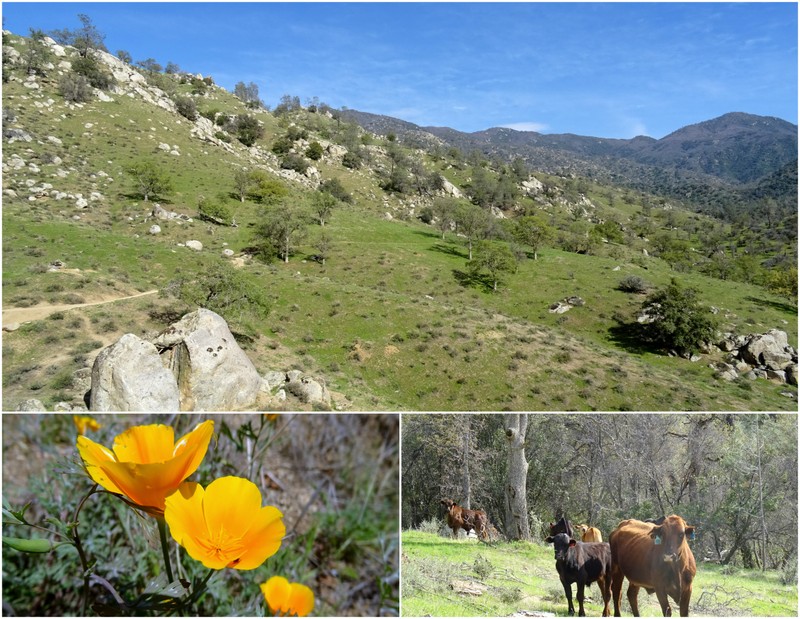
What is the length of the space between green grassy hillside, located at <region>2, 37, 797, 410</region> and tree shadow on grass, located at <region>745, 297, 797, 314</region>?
18 cm

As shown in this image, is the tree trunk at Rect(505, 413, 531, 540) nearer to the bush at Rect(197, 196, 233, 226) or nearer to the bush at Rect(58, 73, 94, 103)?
the bush at Rect(197, 196, 233, 226)

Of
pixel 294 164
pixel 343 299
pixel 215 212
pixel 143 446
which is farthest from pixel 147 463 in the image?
pixel 294 164

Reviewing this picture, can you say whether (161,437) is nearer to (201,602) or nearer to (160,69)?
(201,602)

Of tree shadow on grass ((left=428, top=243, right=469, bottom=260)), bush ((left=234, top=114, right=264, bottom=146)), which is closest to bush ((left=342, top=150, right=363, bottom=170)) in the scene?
bush ((left=234, top=114, right=264, bottom=146))

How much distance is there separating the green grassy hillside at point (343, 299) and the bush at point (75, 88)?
1230 millimetres

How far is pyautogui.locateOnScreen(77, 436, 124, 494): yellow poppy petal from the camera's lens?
1.26 metres

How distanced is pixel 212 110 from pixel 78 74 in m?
22.8

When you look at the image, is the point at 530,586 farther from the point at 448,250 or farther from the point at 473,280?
the point at 448,250

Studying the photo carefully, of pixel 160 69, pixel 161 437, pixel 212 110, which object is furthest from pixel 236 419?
pixel 160 69

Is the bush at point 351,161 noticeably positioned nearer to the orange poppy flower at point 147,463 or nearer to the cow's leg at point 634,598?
the cow's leg at point 634,598

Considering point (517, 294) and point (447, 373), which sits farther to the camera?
point (517, 294)

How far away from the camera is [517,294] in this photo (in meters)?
35.2

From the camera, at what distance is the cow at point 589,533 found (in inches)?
168

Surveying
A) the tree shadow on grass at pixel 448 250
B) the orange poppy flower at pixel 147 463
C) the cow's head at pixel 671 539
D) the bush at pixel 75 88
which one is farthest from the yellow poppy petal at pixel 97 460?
the bush at pixel 75 88
